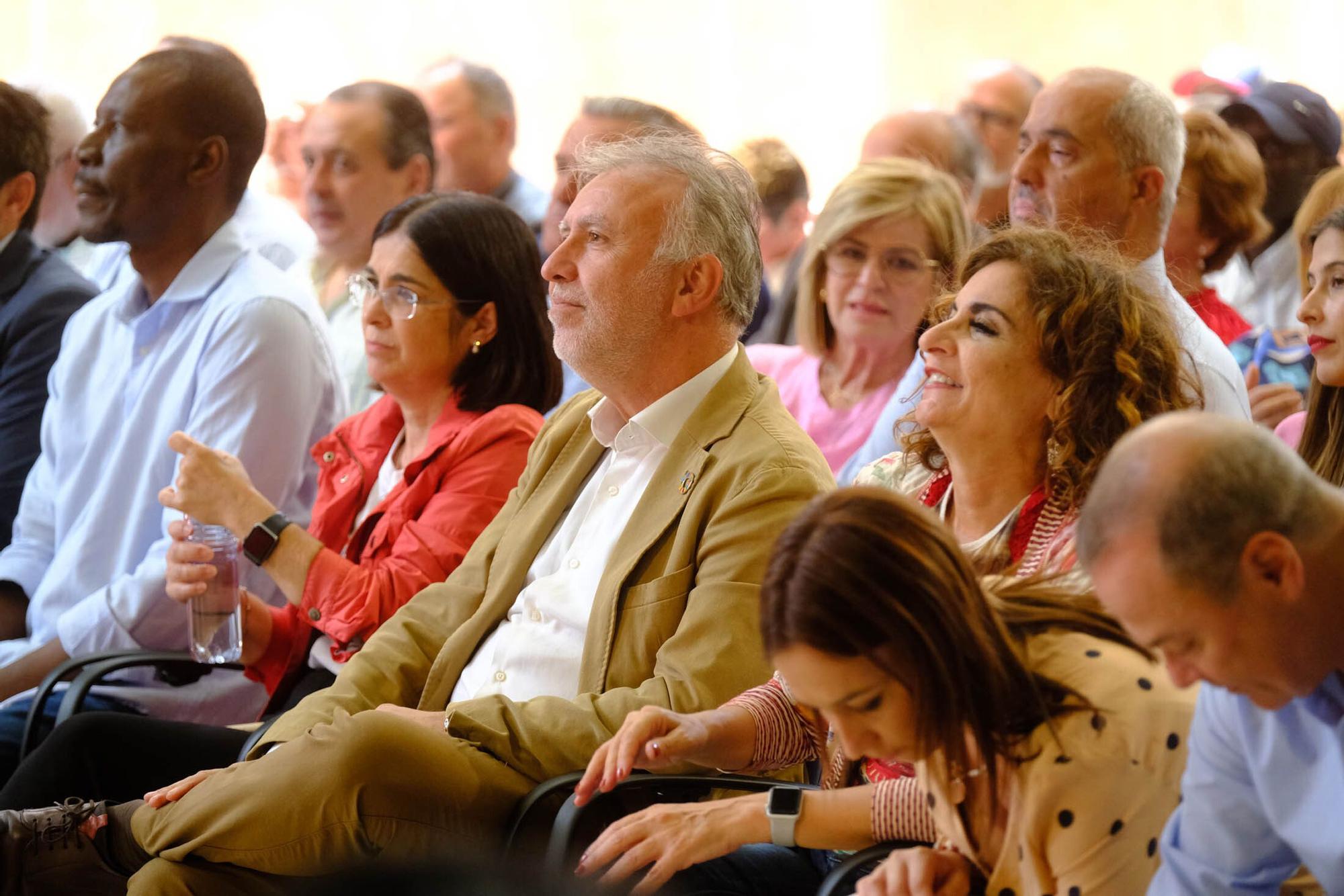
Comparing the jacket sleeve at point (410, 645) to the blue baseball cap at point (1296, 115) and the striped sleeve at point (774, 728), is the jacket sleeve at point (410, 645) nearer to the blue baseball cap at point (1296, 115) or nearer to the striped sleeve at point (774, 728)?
the striped sleeve at point (774, 728)

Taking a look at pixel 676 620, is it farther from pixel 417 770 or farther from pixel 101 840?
pixel 101 840

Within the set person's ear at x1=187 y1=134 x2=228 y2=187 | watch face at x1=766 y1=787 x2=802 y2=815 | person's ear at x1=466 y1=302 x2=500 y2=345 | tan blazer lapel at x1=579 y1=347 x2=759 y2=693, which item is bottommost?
watch face at x1=766 y1=787 x2=802 y2=815

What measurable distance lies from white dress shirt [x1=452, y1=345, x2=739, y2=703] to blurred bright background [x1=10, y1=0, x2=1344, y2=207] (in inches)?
253

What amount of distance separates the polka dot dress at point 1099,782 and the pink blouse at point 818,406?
1.94 meters

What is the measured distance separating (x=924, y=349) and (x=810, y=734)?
23.4 inches

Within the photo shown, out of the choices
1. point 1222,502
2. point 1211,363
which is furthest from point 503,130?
point 1222,502

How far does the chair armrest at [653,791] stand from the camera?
209 cm

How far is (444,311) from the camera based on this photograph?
317 centimetres

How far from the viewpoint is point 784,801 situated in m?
2.00

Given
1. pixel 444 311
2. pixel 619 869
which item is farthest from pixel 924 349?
pixel 444 311

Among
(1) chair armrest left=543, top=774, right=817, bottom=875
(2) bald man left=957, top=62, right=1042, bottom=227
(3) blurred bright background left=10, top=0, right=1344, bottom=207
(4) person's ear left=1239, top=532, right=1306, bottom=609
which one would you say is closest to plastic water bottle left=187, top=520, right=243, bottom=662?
(1) chair armrest left=543, top=774, right=817, bottom=875

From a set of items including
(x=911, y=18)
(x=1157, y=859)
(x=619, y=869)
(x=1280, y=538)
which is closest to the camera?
(x=1280, y=538)

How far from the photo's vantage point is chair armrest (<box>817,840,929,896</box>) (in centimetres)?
187

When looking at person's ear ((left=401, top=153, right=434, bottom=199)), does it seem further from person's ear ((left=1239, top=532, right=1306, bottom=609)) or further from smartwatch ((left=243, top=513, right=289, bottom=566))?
person's ear ((left=1239, top=532, right=1306, bottom=609))
